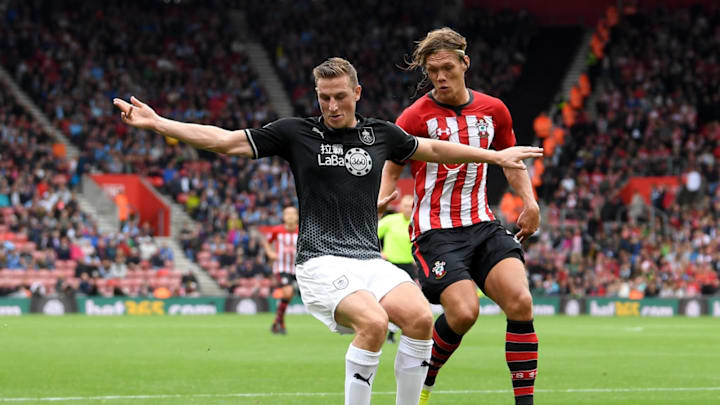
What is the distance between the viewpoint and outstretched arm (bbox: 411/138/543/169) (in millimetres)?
7355

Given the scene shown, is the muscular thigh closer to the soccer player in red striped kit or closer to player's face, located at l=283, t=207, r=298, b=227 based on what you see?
the soccer player in red striped kit

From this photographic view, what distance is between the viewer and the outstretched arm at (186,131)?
649 cm

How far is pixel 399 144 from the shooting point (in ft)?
24.0

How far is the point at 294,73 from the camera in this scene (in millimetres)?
39656

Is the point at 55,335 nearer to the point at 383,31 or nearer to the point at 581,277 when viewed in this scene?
the point at 581,277

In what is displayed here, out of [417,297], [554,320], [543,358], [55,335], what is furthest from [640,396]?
[554,320]

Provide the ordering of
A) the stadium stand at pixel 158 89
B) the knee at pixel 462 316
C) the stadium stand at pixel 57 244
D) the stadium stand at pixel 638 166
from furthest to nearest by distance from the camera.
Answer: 1. the stadium stand at pixel 158 89
2. the stadium stand at pixel 638 166
3. the stadium stand at pixel 57 244
4. the knee at pixel 462 316

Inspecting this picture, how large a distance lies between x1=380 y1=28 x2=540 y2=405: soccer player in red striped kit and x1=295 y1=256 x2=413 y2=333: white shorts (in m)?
1.08

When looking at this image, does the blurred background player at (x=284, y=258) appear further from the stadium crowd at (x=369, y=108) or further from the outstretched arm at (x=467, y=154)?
the outstretched arm at (x=467, y=154)

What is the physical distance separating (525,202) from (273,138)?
2.14 metres

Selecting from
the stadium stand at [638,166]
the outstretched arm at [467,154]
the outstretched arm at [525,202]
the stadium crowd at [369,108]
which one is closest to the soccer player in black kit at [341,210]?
the outstretched arm at [467,154]

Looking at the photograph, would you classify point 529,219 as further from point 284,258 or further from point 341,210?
point 284,258

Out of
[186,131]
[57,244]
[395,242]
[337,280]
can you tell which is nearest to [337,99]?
[186,131]

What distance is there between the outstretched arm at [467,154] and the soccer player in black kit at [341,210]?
0.32 m
